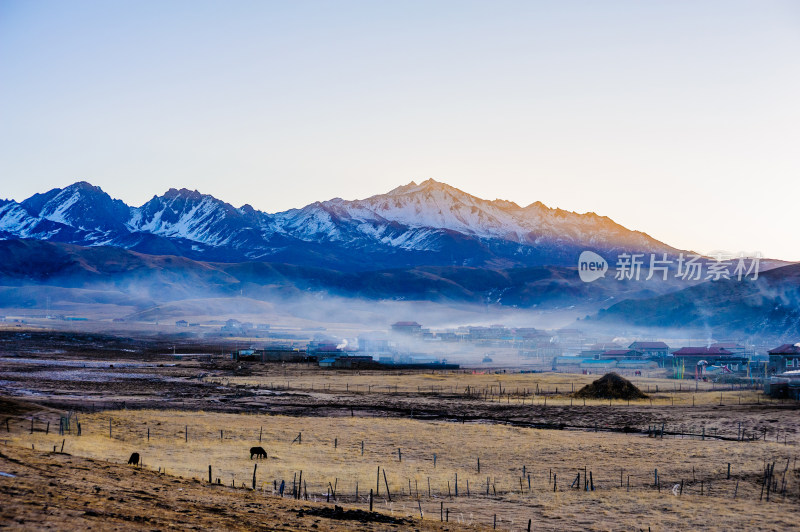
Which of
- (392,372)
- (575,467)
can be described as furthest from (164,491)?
(392,372)

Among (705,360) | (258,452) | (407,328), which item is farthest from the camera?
(407,328)

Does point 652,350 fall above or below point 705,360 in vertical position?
above

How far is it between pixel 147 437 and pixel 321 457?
9.01 metres

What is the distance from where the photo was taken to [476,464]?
3456 centimetres

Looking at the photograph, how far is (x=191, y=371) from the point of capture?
86875 millimetres

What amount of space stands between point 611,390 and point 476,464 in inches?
1330

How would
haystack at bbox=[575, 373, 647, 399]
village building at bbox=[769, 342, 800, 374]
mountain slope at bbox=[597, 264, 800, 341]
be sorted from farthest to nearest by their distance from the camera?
mountain slope at bbox=[597, 264, 800, 341]
village building at bbox=[769, 342, 800, 374]
haystack at bbox=[575, 373, 647, 399]

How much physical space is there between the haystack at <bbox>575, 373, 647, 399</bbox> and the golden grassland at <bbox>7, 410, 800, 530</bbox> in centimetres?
2132

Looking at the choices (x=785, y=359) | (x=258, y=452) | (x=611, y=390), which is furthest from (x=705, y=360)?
(x=258, y=452)

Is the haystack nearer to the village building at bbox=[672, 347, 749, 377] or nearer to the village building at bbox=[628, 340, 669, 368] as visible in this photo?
the village building at bbox=[672, 347, 749, 377]

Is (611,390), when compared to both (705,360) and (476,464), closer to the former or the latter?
(476,464)

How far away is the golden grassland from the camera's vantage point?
25.9 m

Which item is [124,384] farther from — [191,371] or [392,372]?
[392,372]

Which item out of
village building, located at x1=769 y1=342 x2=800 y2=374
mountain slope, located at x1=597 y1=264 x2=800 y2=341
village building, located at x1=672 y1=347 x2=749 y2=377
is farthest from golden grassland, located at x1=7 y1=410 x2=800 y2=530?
mountain slope, located at x1=597 y1=264 x2=800 y2=341
